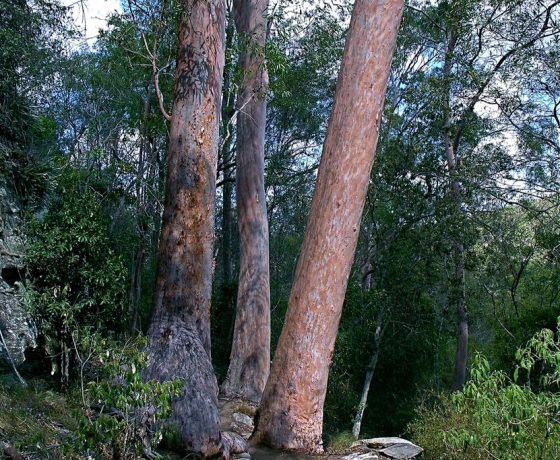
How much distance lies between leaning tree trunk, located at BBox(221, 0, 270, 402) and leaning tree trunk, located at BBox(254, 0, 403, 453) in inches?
135

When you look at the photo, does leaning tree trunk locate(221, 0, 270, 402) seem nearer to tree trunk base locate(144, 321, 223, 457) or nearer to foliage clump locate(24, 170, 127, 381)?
foliage clump locate(24, 170, 127, 381)

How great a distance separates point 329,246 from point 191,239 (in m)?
→ 1.36

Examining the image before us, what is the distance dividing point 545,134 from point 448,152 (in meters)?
2.13

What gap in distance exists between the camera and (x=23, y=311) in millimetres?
6773

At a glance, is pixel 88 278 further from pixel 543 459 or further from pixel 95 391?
pixel 543 459

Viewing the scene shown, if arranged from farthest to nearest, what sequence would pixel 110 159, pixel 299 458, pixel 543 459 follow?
1. pixel 110 159
2. pixel 299 458
3. pixel 543 459

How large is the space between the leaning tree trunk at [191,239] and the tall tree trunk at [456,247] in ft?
25.0

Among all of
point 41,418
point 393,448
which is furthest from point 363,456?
point 41,418

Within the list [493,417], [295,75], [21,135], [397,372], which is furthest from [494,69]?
[493,417]

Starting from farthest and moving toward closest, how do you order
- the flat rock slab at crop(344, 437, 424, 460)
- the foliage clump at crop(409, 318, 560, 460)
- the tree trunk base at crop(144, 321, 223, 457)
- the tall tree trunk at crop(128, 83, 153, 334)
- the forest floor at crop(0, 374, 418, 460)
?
the tall tree trunk at crop(128, 83, 153, 334) < the flat rock slab at crop(344, 437, 424, 460) < the tree trunk base at crop(144, 321, 223, 457) < the forest floor at crop(0, 374, 418, 460) < the foliage clump at crop(409, 318, 560, 460)

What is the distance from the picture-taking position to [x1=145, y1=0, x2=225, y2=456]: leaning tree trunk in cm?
520

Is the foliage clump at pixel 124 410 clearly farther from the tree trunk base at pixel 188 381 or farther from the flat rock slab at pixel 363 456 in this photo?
the flat rock slab at pixel 363 456

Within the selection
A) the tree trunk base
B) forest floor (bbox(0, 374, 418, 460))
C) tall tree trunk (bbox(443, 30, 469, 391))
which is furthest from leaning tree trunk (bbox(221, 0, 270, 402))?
tall tree trunk (bbox(443, 30, 469, 391))

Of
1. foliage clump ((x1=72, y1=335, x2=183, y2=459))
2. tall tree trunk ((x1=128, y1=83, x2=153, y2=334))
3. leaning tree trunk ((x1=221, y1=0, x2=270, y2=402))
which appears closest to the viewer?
foliage clump ((x1=72, y1=335, x2=183, y2=459))
